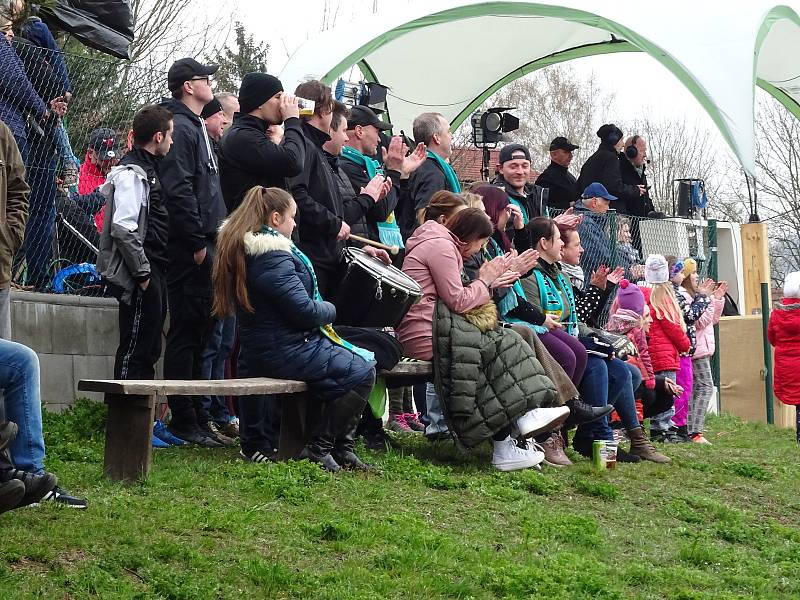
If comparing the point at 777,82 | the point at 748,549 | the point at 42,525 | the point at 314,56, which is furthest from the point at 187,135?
the point at 777,82

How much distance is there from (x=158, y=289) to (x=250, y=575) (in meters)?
3.04

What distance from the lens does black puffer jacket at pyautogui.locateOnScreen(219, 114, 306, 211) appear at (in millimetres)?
7379

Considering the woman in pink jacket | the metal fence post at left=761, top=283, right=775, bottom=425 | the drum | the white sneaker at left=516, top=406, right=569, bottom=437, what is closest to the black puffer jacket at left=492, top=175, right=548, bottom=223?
the woman in pink jacket

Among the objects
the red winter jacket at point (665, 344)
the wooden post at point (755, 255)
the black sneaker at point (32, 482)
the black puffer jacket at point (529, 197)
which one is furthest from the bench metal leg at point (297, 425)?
the wooden post at point (755, 255)

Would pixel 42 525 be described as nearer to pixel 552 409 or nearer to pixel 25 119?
pixel 552 409

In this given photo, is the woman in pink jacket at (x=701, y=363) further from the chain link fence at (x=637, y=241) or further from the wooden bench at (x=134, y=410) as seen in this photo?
the wooden bench at (x=134, y=410)

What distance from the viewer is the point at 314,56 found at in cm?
1554

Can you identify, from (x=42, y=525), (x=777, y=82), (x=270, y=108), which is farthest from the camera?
(x=777, y=82)

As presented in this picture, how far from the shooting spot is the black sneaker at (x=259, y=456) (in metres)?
7.07

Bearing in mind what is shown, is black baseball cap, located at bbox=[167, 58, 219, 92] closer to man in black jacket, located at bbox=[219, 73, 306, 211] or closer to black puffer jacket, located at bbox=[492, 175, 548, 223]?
man in black jacket, located at bbox=[219, 73, 306, 211]

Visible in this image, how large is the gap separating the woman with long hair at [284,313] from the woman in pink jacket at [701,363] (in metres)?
5.10

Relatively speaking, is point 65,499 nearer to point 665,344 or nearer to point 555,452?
point 555,452

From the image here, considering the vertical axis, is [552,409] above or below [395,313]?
below

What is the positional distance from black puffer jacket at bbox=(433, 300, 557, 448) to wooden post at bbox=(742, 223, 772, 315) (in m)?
8.69
